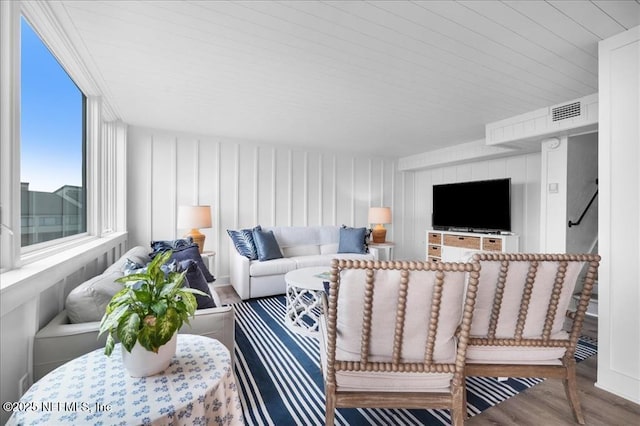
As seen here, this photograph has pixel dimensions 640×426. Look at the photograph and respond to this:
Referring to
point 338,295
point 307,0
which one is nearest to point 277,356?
point 338,295

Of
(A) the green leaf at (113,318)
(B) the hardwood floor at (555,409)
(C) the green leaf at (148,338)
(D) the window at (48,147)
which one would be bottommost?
(B) the hardwood floor at (555,409)

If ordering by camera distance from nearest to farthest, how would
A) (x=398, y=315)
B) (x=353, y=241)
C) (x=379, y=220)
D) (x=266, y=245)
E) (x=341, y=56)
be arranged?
(x=398, y=315), (x=341, y=56), (x=266, y=245), (x=353, y=241), (x=379, y=220)

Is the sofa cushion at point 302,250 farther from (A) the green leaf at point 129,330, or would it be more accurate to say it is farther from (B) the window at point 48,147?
(A) the green leaf at point 129,330

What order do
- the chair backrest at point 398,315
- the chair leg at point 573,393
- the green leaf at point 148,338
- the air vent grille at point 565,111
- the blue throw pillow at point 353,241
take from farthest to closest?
the blue throw pillow at point 353,241 → the air vent grille at point 565,111 → the chair leg at point 573,393 → the chair backrest at point 398,315 → the green leaf at point 148,338

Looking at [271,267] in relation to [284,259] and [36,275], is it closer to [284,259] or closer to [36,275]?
[284,259]

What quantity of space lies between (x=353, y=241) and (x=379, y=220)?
89cm

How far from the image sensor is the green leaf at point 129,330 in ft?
3.14

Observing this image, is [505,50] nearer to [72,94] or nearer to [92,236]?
[72,94]

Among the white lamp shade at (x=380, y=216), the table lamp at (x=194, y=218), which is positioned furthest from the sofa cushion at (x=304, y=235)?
the table lamp at (x=194, y=218)

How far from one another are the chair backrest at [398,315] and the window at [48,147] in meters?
1.72

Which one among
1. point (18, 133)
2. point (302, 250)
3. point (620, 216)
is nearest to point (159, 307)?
point (18, 133)

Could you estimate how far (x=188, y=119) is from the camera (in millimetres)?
3662

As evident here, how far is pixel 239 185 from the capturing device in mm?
4688

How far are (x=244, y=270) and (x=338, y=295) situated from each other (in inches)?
109
